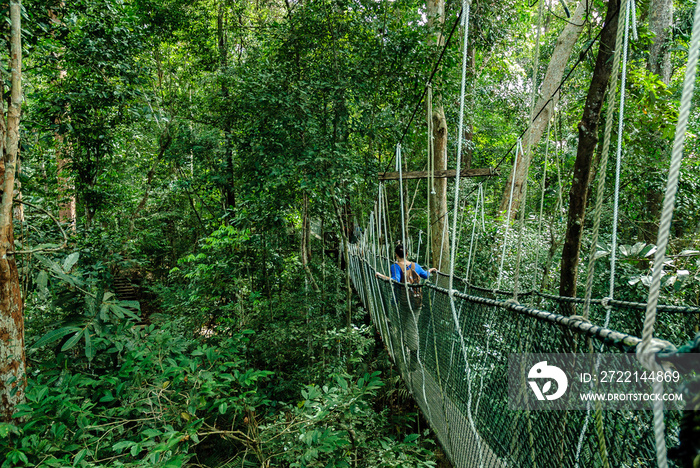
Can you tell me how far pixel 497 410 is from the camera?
1002 millimetres

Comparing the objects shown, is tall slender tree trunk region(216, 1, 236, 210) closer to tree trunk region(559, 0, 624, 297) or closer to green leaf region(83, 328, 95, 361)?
green leaf region(83, 328, 95, 361)

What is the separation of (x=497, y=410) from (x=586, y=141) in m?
1.00

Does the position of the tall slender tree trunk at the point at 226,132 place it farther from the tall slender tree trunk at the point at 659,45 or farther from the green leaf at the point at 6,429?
the tall slender tree trunk at the point at 659,45

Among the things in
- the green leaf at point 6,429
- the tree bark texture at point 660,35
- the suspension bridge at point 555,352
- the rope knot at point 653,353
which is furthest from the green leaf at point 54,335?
the tree bark texture at point 660,35

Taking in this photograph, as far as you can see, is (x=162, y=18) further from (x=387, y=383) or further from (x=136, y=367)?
(x=387, y=383)

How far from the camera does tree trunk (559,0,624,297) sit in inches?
50.7

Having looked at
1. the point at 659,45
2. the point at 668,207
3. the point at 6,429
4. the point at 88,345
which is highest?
the point at 659,45

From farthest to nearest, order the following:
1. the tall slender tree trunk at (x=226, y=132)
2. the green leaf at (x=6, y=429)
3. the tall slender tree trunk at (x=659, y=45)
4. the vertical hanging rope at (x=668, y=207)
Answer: the tall slender tree trunk at (x=226, y=132)
the tall slender tree trunk at (x=659, y=45)
the green leaf at (x=6, y=429)
the vertical hanging rope at (x=668, y=207)

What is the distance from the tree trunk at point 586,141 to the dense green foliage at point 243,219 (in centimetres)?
19

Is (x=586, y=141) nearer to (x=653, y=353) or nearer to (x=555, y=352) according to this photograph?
(x=555, y=352)

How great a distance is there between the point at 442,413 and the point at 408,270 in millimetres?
1193

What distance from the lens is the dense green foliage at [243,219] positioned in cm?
140

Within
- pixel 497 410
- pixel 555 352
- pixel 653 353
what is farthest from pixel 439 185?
pixel 653 353

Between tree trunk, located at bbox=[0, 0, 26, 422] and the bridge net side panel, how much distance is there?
152 centimetres
